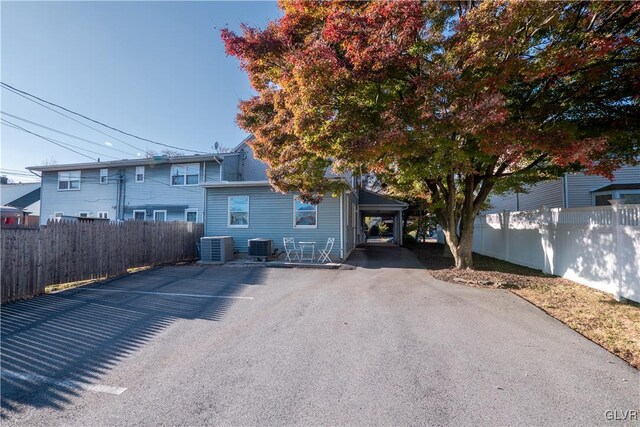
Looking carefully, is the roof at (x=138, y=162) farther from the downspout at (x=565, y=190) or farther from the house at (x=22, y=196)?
the downspout at (x=565, y=190)

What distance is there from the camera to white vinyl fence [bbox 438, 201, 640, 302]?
228 inches

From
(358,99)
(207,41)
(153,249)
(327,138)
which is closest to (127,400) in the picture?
(327,138)

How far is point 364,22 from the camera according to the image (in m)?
6.02

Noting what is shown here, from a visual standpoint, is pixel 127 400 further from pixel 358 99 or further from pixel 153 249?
pixel 153 249

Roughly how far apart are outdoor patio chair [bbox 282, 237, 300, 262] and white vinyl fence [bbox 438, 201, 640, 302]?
8.32 meters

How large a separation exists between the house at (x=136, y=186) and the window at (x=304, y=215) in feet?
21.9

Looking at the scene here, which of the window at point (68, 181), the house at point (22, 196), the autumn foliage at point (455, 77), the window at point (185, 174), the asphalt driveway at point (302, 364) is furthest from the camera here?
the house at point (22, 196)

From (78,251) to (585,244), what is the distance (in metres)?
12.8

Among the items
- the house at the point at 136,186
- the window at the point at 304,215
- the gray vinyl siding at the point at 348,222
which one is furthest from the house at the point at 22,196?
the gray vinyl siding at the point at 348,222

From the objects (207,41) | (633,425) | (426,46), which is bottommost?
(633,425)

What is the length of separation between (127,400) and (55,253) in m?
6.56

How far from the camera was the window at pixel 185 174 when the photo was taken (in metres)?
17.9

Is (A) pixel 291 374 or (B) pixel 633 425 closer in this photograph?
(B) pixel 633 425

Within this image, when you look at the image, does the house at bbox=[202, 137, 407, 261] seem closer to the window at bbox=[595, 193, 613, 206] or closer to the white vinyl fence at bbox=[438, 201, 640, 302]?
the white vinyl fence at bbox=[438, 201, 640, 302]
